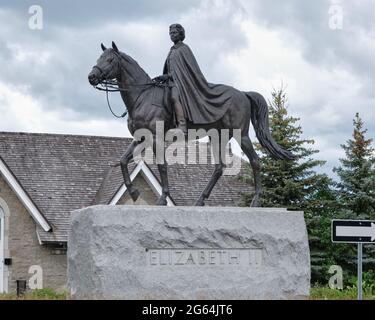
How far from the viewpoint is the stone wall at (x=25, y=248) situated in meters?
29.0

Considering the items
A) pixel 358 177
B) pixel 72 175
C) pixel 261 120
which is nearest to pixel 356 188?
pixel 358 177

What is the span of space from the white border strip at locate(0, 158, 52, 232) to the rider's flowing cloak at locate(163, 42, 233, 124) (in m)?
13.8

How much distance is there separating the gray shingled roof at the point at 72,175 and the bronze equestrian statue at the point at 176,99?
45.4 ft

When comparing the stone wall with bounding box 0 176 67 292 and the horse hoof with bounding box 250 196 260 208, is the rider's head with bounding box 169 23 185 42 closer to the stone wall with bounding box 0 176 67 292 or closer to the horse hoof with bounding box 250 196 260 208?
the horse hoof with bounding box 250 196 260 208

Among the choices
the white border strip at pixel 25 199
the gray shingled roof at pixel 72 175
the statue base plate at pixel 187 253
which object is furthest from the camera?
the gray shingled roof at pixel 72 175

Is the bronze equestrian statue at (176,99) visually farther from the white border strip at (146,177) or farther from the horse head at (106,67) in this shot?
the white border strip at (146,177)

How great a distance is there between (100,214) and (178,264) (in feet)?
4.66

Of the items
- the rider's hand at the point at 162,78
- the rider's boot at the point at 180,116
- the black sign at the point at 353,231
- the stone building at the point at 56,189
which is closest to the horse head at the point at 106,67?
the rider's hand at the point at 162,78

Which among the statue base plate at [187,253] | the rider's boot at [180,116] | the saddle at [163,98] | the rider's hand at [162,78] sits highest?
the rider's hand at [162,78]

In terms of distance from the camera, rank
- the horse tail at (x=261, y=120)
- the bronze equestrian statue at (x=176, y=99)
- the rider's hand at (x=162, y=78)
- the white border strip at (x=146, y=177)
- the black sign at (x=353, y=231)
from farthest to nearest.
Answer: the white border strip at (x=146, y=177)
the horse tail at (x=261, y=120)
the rider's hand at (x=162, y=78)
the bronze equestrian statue at (x=176, y=99)
the black sign at (x=353, y=231)

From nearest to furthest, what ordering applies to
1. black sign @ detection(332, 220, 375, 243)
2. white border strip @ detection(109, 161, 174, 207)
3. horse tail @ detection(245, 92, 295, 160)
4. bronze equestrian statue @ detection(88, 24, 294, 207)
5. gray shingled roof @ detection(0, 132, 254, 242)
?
black sign @ detection(332, 220, 375, 243), bronze equestrian statue @ detection(88, 24, 294, 207), horse tail @ detection(245, 92, 295, 160), white border strip @ detection(109, 161, 174, 207), gray shingled roof @ detection(0, 132, 254, 242)

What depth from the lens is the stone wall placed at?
2898cm

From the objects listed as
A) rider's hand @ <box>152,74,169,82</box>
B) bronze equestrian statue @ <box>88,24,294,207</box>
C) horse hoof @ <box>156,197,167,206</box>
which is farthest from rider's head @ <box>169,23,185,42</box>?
horse hoof @ <box>156,197,167,206</box>
